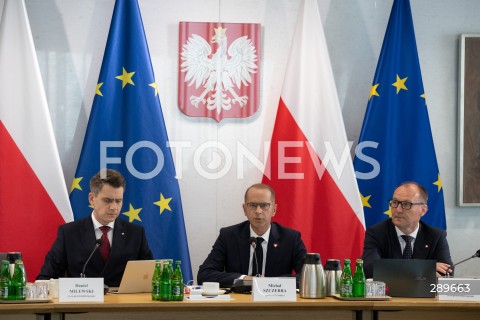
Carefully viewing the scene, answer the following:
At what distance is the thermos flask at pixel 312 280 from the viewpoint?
3.46 metres

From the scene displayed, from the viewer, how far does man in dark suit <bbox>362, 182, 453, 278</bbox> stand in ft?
14.2

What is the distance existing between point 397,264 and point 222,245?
121 centimetres

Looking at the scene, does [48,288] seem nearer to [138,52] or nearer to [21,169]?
[21,169]

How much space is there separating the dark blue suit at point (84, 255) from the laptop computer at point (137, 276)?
20.3 inches

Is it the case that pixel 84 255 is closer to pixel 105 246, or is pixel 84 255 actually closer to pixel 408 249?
pixel 105 246

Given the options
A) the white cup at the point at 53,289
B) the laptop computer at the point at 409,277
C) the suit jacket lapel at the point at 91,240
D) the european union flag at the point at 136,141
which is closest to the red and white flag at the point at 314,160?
the european union flag at the point at 136,141

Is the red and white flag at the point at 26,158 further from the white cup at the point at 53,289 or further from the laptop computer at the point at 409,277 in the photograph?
the laptop computer at the point at 409,277

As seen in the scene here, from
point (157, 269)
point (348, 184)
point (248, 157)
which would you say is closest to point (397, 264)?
point (157, 269)

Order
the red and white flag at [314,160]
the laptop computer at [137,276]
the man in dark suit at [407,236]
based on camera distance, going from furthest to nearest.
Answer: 1. the red and white flag at [314,160]
2. the man in dark suit at [407,236]
3. the laptop computer at [137,276]

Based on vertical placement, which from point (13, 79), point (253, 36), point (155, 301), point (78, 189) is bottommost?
point (155, 301)

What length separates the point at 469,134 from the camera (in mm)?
5301

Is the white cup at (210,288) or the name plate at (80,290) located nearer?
the name plate at (80,290)

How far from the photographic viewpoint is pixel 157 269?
11.4 ft

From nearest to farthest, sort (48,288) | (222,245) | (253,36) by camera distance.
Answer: (48,288) < (222,245) < (253,36)
